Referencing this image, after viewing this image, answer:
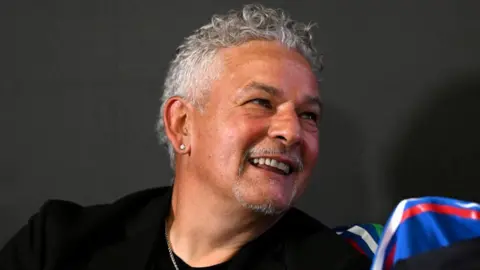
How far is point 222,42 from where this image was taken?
4.42 ft

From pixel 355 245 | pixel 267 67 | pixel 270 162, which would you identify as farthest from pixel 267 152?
pixel 355 245

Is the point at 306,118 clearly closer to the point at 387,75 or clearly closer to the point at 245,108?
the point at 245,108

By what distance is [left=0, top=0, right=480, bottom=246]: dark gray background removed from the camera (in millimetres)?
1490

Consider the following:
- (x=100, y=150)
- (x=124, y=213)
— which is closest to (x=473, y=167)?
(x=124, y=213)

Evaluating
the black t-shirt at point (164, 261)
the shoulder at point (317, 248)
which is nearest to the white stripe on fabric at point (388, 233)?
the shoulder at point (317, 248)

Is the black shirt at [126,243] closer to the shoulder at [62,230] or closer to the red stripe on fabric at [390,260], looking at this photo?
the shoulder at [62,230]

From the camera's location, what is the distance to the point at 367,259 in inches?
47.8

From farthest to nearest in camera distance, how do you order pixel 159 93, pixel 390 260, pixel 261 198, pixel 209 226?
pixel 159 93 < pixel 209 226 < pixel 261 198 < pixel 390 260

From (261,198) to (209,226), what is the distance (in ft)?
0.54

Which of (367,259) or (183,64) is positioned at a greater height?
(183,64)

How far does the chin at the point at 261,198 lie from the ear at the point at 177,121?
19 cm

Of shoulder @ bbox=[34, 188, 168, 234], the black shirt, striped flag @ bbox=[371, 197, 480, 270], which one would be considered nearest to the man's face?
the black shirt

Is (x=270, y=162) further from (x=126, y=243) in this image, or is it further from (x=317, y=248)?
(x=126, y=243)

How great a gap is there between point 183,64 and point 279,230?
425 millimetres
